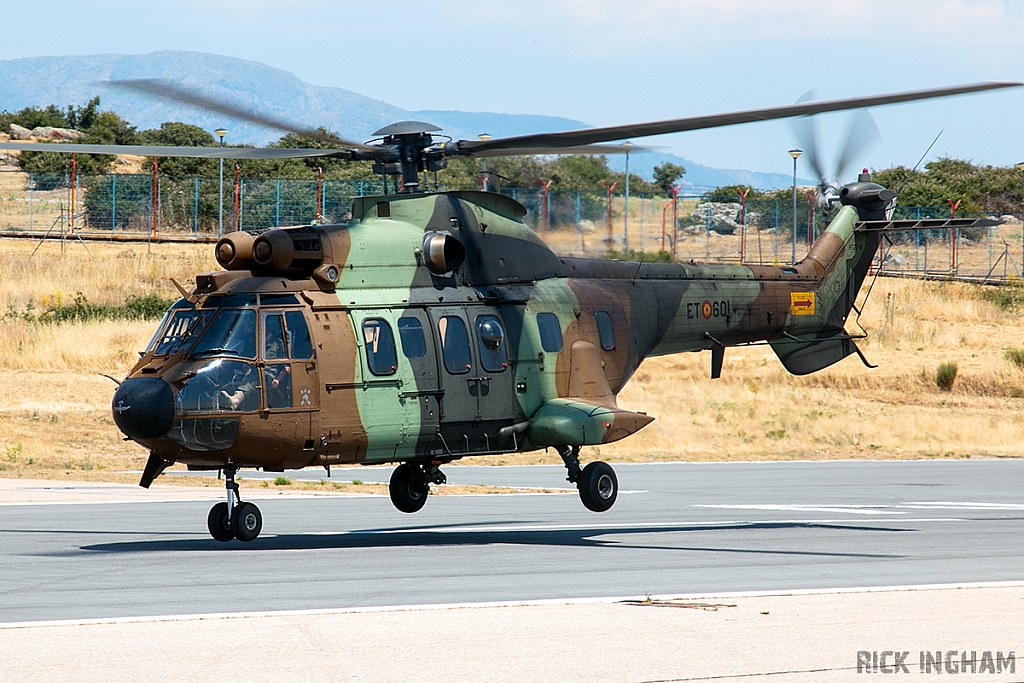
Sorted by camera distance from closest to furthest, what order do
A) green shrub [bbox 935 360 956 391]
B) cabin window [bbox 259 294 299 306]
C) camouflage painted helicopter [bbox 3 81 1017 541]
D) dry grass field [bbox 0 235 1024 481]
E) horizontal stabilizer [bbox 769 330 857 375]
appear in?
camouflage painted helicopter [bbox 3 81 1017 541]
cabin window [bbox 259 294 299 306]
horizontal stabilizer [bbox 769 330 857 375]
dry grass field [bbox 0 235 1024 481]
green shrub [bbox 935 360 956 391]

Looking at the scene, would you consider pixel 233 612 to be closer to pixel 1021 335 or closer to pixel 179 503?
pixel 179 503

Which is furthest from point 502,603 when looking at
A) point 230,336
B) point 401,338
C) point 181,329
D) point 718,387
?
point 718,387

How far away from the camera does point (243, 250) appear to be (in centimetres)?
1438

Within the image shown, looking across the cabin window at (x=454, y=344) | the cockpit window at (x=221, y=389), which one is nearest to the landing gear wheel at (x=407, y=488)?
the cabin window at (x=454, y=344)

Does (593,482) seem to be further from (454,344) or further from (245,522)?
(245,522)

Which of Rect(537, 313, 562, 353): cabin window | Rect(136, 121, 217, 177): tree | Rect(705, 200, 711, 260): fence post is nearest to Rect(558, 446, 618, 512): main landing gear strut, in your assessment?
Rect(537, 313, 562, 353): cabin window

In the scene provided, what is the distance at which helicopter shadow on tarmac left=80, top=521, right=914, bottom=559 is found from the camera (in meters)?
14.6

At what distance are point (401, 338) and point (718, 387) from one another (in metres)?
28.8

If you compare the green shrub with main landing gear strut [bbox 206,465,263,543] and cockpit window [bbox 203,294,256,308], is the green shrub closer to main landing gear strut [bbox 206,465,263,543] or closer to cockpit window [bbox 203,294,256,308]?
main landing gear strut [bbox 206,465,263,543]

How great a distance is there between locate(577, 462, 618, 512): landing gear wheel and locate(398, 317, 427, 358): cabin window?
301cm

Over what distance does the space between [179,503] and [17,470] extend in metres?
7.21

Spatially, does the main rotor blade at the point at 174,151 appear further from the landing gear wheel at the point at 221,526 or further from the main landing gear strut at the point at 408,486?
the main landing gear strut at the point at 408,486

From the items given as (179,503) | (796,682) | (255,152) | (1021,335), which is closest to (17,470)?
(179,503)

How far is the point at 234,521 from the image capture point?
1430cm
